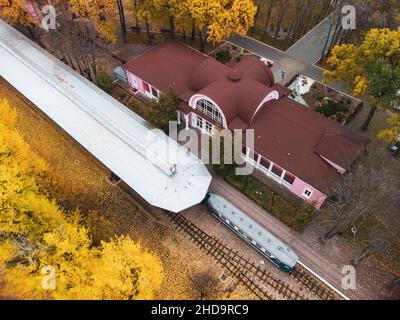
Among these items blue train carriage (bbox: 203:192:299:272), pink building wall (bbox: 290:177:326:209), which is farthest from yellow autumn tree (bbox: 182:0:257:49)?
blue train carriage (bbox: 203:192:299:272)

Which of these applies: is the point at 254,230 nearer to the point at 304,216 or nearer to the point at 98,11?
the point at 304,216

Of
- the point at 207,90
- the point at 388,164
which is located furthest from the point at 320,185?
the point at 207,90

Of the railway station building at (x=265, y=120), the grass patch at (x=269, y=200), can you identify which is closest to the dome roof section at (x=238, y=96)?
the railway station building at (x=265, y=120)

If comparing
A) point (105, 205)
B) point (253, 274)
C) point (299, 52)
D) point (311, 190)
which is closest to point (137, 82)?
point (105, 205)

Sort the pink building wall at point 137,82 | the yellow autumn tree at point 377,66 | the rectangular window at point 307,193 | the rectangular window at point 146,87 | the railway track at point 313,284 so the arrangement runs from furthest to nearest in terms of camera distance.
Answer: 1. the pink building wall at point 137,82
2. the rectangular window at point 146,87
3. the rectangular window at point 307,193
4. the yellow autumn tree at point 377,66
5. the railway track at point 313,284

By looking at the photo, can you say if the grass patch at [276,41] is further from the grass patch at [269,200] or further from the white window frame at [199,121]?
the grass patch at [269,200]

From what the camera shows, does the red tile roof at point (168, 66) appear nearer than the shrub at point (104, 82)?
Yes

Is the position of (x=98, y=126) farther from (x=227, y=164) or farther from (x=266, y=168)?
(x=266, y=168)

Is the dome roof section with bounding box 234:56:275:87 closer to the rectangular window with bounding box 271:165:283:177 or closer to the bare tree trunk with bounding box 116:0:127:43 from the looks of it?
the rectangular window with bounding box 271:165:283:177
